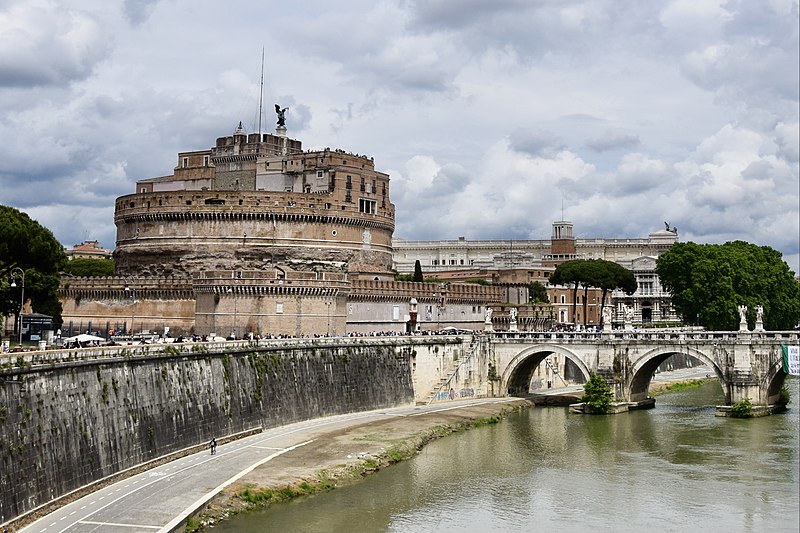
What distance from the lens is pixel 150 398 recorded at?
1650 inches

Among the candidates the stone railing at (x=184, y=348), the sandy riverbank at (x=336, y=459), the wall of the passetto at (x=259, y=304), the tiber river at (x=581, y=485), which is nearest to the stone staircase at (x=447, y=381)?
the stone railing at (x=184, y=348)

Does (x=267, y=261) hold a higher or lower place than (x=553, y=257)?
lower

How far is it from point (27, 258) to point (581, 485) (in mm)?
34472

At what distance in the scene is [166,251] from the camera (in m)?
88.1

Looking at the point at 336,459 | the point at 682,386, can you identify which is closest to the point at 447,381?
the point at 682,386

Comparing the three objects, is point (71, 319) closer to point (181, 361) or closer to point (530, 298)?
point (181, 361)

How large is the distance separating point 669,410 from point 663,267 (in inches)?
1268

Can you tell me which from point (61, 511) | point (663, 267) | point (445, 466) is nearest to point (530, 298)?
point (663, 267)

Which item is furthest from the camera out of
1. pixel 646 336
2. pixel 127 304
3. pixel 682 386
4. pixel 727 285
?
pixel 727 285

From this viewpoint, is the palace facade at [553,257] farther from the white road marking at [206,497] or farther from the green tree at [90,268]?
the white road marking at [206,497]

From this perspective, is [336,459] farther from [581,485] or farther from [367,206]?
[367,206]

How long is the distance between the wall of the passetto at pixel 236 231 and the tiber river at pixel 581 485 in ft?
112

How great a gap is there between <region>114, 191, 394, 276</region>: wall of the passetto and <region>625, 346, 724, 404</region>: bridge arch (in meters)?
31.8

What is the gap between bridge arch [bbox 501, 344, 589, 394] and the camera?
220 feet
